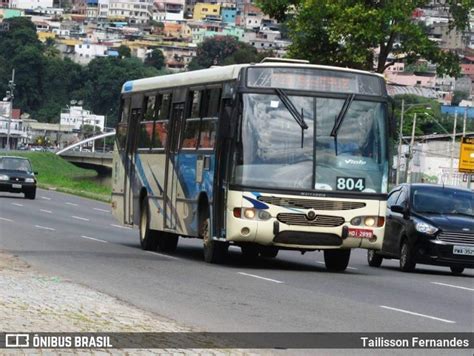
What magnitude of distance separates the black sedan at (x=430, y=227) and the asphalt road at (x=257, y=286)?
346mm

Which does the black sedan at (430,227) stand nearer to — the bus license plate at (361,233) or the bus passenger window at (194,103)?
the bus license plate at (361,233)

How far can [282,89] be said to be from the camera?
25.2m

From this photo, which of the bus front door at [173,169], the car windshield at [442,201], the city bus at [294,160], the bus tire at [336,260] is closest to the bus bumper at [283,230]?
the city bus at [294,160]

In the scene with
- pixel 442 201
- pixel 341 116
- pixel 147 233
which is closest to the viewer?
pixel 341 116

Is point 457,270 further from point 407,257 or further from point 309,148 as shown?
point 309,148

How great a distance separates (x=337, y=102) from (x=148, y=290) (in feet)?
19.0

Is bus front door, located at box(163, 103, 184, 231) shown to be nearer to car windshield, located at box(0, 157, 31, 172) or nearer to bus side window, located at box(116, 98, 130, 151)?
bus side window, located at box(116, 98, 130, 151)

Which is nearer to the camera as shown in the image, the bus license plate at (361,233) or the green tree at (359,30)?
the bus license plate at (361,233)

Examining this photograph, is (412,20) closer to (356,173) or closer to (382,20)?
(382,20)

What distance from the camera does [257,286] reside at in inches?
867

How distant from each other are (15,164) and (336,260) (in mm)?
34213

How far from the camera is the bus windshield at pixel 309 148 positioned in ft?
81.8

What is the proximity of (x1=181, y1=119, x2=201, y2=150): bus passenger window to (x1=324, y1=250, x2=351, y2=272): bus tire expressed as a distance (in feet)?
9.21

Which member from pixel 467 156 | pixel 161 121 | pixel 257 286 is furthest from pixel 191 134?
pixel 467 156
